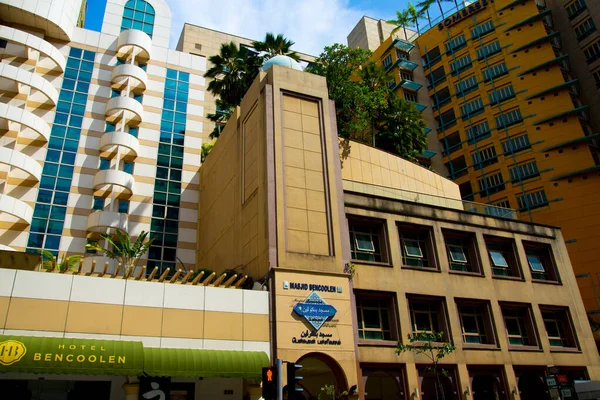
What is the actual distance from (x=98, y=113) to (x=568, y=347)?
39.9 meters

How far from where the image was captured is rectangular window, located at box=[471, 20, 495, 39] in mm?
69688

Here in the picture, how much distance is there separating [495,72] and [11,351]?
6486cm

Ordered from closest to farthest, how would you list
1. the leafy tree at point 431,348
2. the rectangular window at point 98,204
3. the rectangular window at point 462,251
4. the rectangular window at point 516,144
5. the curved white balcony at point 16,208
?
1. the leafy tree at point 431,348
2. the rectangular window at point 462,251
3. the curved white balcony at point 16,208
4. the rectangular window at point 98,204
5. the rectangular window at point 516,144

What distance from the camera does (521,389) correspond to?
107 ft

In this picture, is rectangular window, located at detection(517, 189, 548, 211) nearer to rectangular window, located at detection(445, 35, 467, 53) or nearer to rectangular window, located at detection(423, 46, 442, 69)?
rectangular window, located at detection(445, 35, 467, 53)

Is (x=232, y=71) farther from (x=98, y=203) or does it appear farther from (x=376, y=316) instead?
(x=376, y=316)

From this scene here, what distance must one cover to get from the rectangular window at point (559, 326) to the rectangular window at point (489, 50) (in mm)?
43113

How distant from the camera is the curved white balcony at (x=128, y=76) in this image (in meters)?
43.3

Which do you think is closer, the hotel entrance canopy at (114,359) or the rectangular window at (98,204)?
the hotel entrance canopy at (114,359)

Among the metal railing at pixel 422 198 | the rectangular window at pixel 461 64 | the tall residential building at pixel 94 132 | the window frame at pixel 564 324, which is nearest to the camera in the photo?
the metal railing at pixel 422 198

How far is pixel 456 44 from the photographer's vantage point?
240 feet

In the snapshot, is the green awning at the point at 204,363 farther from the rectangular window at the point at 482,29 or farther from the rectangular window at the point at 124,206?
the rectangular window at the point at 482,29

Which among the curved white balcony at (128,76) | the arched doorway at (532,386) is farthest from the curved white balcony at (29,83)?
the arched doorway at (532,386)

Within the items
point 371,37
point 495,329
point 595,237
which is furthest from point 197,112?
point 371,37
